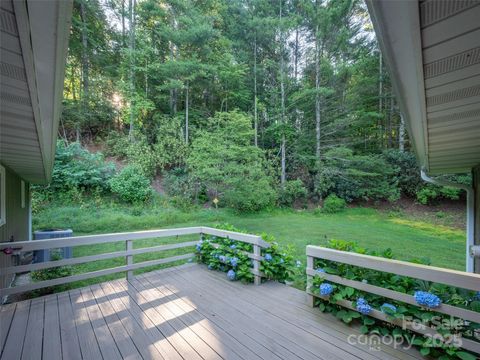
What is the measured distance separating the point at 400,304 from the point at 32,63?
2.99 m

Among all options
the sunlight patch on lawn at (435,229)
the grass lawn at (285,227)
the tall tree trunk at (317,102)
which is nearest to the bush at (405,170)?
the grass lawn at (285,227)

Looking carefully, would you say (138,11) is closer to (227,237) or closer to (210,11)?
(210,11)

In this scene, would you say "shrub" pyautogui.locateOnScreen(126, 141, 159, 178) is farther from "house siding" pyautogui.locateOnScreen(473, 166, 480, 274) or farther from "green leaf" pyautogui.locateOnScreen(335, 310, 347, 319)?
"house siding" pyautogui.locateOnScreen(473, 166, 480, 274)

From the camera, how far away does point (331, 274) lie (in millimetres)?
2477

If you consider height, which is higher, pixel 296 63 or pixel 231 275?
pixel 296 63

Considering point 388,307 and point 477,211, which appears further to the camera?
point 477,211

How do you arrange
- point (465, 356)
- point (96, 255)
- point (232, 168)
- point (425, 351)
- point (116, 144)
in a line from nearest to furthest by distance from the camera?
point (465, 356) → point (425, 351) → point (96, 255) → point (232, 168) → point (116, 144)

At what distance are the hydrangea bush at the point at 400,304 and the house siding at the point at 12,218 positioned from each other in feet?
12.6

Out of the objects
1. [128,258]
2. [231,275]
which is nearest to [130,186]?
[128,258]

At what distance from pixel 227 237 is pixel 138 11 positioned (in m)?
12.7

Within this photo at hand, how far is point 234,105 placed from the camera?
1338 centimetres

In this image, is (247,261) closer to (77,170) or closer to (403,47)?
(403,47)

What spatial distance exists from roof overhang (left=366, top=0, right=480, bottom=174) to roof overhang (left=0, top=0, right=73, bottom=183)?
1251 mm

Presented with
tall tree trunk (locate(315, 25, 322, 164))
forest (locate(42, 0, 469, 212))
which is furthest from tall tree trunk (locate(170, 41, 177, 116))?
tall tree trunk (locate(315, 25, 322, 164))
